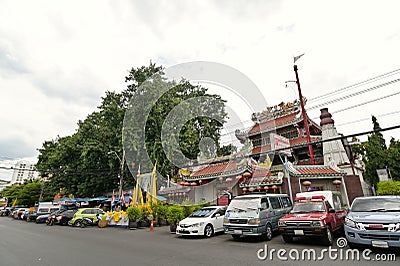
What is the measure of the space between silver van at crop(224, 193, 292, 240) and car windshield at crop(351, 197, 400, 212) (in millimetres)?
3066

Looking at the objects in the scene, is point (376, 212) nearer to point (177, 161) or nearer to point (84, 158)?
point (177, 161)

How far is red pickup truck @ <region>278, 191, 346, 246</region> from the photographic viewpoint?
303 inches

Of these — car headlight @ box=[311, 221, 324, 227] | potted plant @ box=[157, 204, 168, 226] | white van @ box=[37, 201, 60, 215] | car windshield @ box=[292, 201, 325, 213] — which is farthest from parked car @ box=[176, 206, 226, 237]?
white van @ box=[37, 201, 60, 215]

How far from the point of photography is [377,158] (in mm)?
17172

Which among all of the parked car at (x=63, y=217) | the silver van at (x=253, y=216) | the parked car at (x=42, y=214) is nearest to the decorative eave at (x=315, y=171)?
the silver van at (x=253, y=216)

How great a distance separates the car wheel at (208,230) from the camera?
34.5 feet

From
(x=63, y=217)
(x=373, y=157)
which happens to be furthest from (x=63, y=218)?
(x=373, y=157)

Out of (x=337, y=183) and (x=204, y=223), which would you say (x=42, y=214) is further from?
(x=337, y=183)

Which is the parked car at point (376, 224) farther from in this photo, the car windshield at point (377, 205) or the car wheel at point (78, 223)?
the car wheel at point (78, 223)

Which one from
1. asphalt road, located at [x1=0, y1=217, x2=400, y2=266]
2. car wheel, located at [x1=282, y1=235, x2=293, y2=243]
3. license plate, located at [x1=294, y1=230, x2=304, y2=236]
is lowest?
asphalt road, located at [x1=0, y1=217, x2=400, y2=266]

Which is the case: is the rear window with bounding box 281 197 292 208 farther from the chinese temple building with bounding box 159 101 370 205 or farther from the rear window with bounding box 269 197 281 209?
the chinese temple building with bounding box 159 101 370 205

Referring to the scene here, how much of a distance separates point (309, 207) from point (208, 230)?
4499 mm

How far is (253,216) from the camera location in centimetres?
904

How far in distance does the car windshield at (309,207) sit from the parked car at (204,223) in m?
3.79
